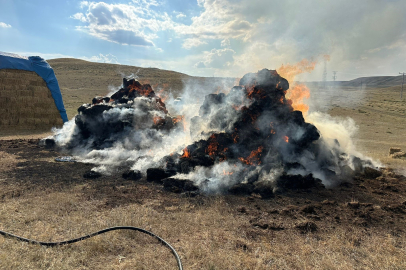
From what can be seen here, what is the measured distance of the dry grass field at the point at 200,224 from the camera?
4.51 metres

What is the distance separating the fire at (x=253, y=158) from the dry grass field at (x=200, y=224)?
1.99 metres

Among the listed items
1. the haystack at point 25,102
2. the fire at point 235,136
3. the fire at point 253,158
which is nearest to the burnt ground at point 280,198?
the fire at point 253,158

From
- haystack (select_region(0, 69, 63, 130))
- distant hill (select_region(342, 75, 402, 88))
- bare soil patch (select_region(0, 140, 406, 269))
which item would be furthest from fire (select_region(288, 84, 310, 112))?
distant hill (select_region(342, 75, 402, 88))

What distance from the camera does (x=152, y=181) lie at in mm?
9680

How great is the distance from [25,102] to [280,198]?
22.7 meters

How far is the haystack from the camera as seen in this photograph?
2025cm

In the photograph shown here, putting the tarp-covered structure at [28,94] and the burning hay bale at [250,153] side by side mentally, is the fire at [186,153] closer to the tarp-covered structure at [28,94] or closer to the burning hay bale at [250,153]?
the burning hay bale at [250,153]

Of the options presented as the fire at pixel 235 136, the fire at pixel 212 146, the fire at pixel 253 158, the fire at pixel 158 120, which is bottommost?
the fire at pixel 253 158

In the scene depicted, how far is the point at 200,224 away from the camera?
237 inches

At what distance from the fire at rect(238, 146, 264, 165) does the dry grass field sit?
6.52 feet

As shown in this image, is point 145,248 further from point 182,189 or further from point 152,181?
point 152,181

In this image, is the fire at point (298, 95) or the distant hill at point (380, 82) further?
the distant hill at point (380, 82)

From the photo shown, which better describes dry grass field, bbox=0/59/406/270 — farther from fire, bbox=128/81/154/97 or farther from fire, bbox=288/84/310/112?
fire, bbox=128/81/154/97

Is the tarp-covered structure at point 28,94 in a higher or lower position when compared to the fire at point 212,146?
higher
